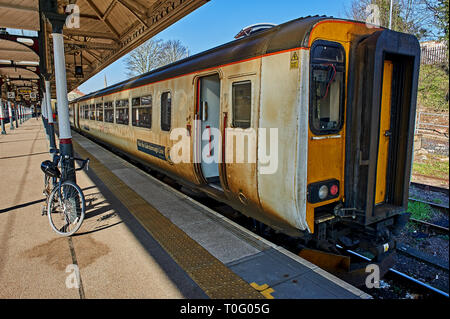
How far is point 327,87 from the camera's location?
3516 mm

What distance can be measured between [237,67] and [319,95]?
1.32 m

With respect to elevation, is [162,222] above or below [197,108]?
below

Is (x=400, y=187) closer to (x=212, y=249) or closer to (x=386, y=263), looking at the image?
(x=386, y=263)

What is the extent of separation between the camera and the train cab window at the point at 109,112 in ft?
36.6

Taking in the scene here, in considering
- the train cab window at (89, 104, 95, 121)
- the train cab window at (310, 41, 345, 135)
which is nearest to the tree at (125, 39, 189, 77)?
the train cab window at (89, 104, 95, 121)

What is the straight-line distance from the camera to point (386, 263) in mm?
3910

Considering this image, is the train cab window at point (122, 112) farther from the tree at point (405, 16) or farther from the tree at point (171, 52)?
the tree at point (171, 52)

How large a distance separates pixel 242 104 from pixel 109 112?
883cm

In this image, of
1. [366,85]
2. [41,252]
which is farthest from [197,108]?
[41,252]

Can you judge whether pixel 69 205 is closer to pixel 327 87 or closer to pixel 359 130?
pixel 327 87

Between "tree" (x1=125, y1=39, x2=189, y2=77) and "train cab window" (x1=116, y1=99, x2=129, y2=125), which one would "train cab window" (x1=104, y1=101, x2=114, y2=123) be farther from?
"tree" (x1=125, y1=39, x2=189, y2=77)

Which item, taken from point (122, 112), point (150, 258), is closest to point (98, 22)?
point (122, 112)

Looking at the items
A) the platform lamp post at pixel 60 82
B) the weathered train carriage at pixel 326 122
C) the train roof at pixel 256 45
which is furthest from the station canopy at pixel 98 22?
the weathered train carriage at pixel 326 122

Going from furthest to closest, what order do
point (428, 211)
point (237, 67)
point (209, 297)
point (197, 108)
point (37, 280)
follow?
point (428, 211)
point (197, 108)
point (237, 67)
point (37, 280)
point (209, 297)
